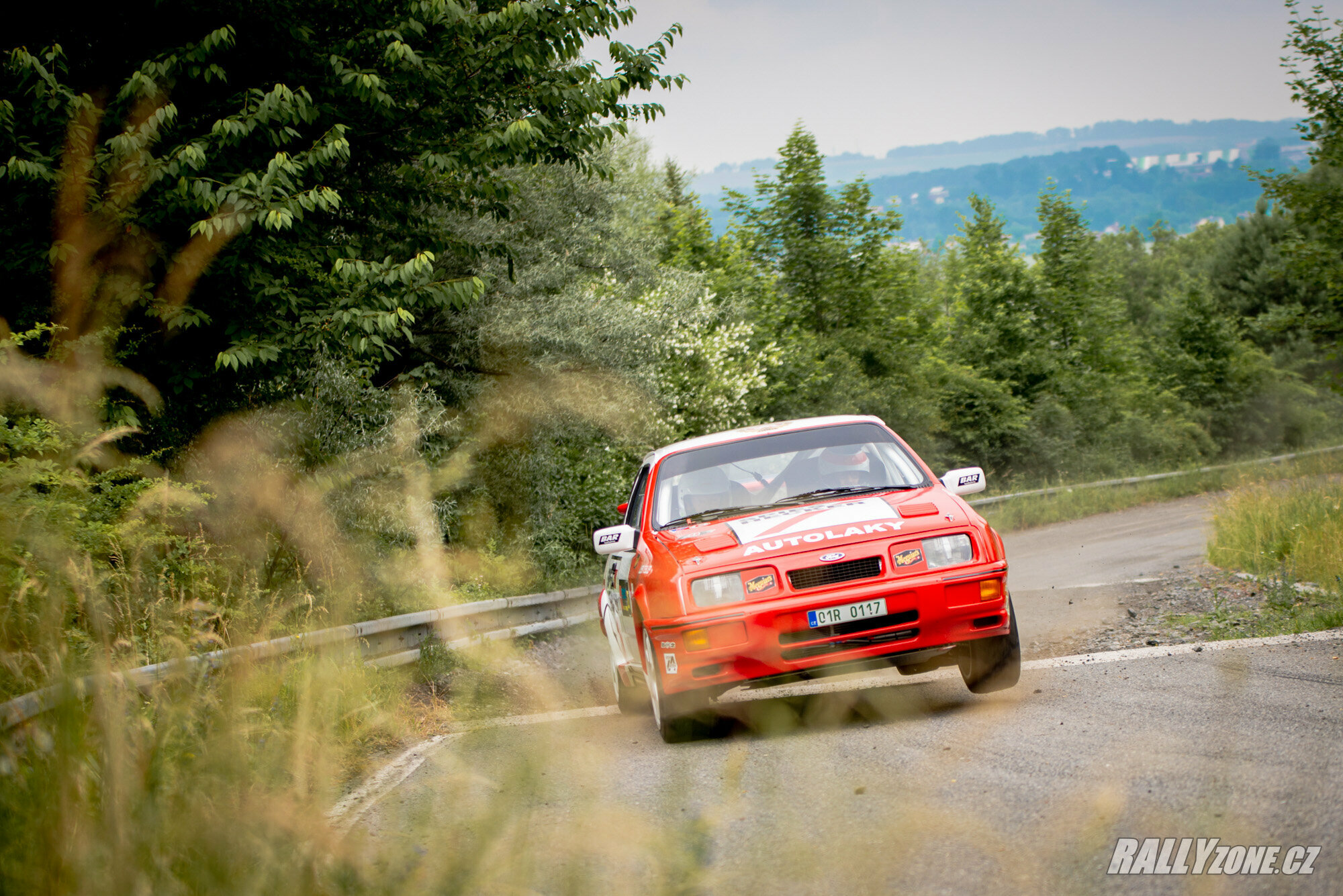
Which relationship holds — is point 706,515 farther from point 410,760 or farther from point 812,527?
point 410,760

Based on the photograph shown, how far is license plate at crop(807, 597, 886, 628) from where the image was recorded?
5.79 metres

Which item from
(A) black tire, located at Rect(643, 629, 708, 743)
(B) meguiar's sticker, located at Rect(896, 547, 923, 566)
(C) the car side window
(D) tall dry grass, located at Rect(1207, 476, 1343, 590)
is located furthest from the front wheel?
(D) tall dry grass, located at Rect(1207, 476, 1343, 590)

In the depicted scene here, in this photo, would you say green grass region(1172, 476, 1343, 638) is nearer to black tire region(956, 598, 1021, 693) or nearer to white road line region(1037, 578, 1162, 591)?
white road line region(1037, 578, 1162, 591)

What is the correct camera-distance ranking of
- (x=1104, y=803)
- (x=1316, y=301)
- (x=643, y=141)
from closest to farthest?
(x=1104, y=803) → (x=643, y=141) → (x=1316, y=301)

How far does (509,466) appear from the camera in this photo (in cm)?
1580

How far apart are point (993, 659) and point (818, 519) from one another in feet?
4.00

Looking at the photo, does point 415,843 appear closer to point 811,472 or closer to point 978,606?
point 978,606

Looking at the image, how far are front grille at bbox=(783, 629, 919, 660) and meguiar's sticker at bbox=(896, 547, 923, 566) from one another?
13.3 inches

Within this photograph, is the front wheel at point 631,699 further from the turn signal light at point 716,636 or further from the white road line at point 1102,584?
the white road line at point 1102,584

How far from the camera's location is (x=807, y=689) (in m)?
7.83

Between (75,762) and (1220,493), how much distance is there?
25.9m

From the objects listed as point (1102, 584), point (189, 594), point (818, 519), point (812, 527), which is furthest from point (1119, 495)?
point (189, 594)

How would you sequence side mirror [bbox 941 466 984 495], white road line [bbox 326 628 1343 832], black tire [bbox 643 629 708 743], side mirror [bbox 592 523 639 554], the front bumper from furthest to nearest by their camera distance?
side mirror [bbox 592 523 639 554] < side mirror [bbox 941 466 984 495] < white road line [bbox 326 628 1343 832] < black tire [bbox 643 629 708 743] < the front bumper

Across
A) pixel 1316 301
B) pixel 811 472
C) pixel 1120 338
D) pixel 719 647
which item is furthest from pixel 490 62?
pixel 1316 301
